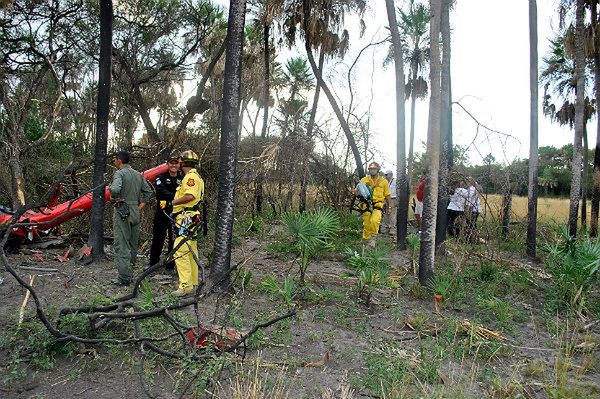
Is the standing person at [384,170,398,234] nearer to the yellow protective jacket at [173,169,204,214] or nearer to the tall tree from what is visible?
the tall tree

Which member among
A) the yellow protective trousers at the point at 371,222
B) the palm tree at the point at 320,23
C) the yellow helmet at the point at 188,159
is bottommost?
the yellow protective trousers at the point at 371,222

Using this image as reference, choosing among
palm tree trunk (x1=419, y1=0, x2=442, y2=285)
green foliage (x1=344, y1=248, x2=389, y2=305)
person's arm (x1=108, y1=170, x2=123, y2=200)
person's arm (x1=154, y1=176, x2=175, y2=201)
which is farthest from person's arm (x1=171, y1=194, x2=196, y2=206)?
palm tree trunk (x1=419, y1=0, x2=442, y2=285)

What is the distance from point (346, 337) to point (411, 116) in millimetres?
20756

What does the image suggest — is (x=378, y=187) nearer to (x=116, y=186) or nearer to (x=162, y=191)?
(x=162, y=191)

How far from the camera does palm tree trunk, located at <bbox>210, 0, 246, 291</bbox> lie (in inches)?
268

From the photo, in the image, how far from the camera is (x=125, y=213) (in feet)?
24.7

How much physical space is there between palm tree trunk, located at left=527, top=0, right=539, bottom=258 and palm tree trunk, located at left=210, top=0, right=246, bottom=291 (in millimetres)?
6993

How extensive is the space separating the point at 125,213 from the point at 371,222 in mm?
5334

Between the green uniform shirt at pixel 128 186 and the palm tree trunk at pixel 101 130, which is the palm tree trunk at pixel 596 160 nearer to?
the green uniform shirt at pixel 128 186

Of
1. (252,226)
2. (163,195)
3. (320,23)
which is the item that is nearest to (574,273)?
(163,195)

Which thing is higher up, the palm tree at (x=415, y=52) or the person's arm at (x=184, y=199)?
the palm tree at (x=415, y=52)

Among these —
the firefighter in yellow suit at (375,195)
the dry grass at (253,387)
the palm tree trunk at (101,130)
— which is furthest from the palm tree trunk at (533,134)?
the palm tree trunk at (101,130)

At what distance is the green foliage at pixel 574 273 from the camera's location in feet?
22.2

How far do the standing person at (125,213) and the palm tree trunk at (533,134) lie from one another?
7.98 m
